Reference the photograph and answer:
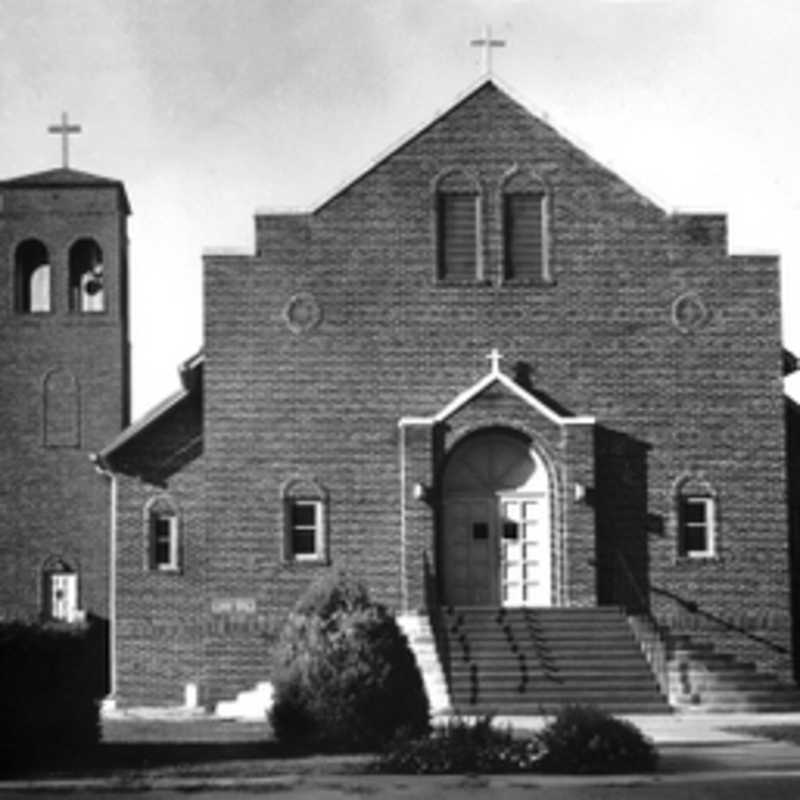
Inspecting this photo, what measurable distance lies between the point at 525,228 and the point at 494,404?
326 centimetres

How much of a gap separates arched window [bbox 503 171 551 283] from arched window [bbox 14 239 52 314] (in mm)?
16169

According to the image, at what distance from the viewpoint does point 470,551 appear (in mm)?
31594

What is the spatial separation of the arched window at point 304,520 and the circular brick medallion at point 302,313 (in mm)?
2612

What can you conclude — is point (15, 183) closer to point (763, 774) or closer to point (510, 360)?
point (510, 360)

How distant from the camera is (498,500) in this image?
3158cm

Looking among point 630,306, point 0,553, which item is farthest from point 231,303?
point 0,553

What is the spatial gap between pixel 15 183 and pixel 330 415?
1563 centimetres

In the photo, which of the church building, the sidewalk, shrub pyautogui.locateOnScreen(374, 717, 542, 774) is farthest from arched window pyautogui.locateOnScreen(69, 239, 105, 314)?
shrub pyautogui.locateOnScreen(374, 717, 542, 774)

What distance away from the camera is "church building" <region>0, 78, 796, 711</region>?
1228 inches

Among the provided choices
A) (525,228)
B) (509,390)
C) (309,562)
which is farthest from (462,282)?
(309,562)

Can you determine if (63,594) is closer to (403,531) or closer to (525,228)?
(403,531)

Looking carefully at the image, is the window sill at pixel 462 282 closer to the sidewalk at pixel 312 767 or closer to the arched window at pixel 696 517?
the arched window at pixel 696 517

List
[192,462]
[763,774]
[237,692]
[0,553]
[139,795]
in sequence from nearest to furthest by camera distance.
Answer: [139,795], [763,774], [237,692], [192,462], [0,553]

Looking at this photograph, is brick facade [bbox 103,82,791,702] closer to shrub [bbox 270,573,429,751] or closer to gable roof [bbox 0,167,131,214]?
shrub [bbox 270,573,429,751]
